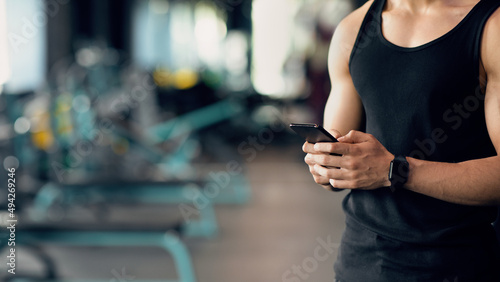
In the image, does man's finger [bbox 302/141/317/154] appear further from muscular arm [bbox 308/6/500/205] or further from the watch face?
the watch face


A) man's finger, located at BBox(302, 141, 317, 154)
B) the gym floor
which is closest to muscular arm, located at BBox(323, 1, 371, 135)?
man's finger, located at BBox(302, 141, 317, 154)

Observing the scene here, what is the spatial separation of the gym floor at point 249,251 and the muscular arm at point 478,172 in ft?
6.95

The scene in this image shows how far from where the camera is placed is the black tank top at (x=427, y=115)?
37.0 inches

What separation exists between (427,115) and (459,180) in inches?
5.0

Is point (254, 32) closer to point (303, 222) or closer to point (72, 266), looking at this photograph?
point (303, 222)

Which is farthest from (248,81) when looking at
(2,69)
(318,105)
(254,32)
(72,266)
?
(72,266)

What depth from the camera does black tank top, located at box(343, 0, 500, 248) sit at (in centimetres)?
94

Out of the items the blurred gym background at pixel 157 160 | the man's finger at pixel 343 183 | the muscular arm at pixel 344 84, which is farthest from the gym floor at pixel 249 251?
the man's finger at pixel 343 183

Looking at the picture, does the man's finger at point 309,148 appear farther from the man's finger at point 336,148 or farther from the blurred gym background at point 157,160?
the blurred gym background at point 157,160

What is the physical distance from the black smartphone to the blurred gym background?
5.93 ft

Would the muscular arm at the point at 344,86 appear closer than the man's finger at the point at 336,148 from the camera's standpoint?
No

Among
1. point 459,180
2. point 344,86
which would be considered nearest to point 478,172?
point 459,180

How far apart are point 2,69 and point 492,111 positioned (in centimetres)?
463

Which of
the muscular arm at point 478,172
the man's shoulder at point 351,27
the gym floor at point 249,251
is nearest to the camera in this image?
the muscular arm at point 478,172
